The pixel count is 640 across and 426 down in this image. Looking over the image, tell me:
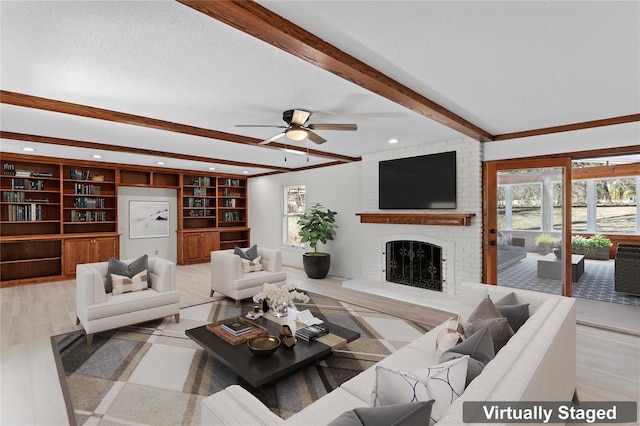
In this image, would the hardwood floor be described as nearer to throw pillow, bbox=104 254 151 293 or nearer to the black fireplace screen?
throw pillow, bbox=104 254 151 293

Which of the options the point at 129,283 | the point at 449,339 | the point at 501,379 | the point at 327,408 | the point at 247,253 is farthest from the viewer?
the point at 247,253

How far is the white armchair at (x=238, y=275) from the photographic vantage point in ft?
15.0

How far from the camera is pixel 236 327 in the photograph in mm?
2975

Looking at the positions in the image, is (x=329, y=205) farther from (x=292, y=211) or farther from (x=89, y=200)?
(x=89, y=200)

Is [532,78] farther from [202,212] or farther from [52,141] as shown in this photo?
[202,212]

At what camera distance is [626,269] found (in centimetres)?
482

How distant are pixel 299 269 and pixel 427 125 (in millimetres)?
4515

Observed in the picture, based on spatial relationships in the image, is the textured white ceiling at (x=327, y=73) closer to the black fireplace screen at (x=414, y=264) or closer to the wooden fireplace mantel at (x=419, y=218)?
the wooden fireplace mantel at (x=419, y=218)

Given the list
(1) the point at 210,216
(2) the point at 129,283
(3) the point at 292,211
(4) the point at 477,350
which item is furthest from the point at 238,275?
(1) the point at 210,216

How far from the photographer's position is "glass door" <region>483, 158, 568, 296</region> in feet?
13.8

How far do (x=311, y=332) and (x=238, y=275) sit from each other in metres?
2.10

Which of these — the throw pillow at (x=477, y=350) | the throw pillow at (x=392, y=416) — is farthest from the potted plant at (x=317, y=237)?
the throw pillow at (x=392, y=416)

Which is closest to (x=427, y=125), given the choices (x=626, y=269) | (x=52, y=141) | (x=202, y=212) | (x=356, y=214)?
(x=356, y=214)

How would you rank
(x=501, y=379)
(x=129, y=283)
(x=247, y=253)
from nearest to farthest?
(x=501, y=379) → (x=129, y=283) → (x=247, y=253)
